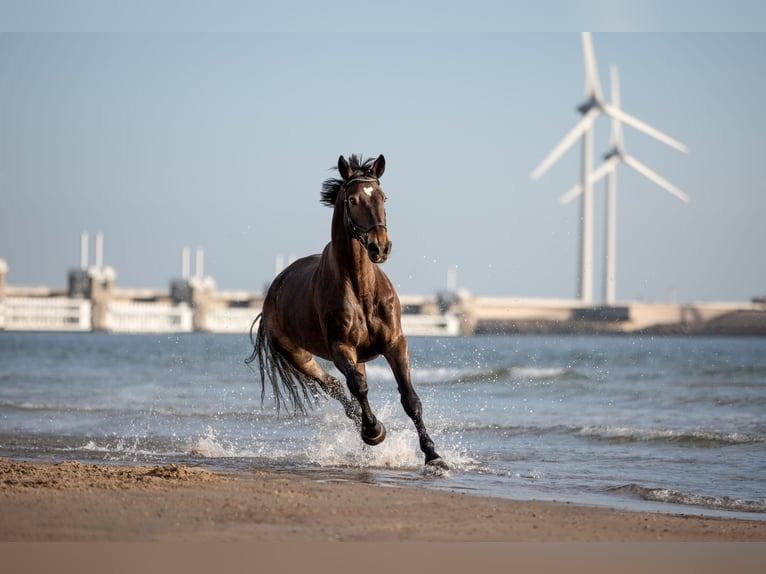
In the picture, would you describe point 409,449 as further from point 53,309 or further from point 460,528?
point 53,309

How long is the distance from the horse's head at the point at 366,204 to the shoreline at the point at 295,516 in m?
1.65

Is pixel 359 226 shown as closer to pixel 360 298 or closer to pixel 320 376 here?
pixel 360 298

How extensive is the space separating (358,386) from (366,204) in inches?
56.5

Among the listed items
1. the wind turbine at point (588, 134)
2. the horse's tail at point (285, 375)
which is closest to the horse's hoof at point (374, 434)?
the horse's tail at point (285, 375)

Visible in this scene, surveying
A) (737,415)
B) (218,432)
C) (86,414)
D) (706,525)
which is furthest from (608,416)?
(706,525)

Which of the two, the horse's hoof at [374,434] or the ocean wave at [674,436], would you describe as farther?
the ocean wave at [674,436]

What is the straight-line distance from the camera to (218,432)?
44.7 feet

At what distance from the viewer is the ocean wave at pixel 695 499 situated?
7.75 meters

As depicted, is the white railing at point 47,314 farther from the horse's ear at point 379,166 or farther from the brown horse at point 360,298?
the horse's ear at point 379,166

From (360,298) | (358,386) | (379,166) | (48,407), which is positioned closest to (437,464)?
(358,386)

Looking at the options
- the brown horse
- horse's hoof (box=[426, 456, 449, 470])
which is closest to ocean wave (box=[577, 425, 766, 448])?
horse's hoof (box=[426, 456, 449, 470])

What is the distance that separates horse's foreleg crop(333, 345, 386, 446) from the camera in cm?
846

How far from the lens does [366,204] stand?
7961 millimetres

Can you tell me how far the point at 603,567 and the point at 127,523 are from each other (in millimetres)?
2373
